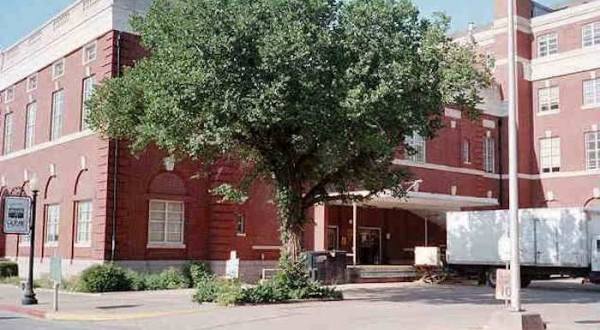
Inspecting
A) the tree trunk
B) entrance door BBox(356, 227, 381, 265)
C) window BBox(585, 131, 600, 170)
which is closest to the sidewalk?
the tree trunk

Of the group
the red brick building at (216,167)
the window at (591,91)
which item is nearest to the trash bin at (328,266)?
the red brick building at (216,167)

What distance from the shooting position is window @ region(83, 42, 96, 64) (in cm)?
3182

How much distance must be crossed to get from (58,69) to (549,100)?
2958 cm

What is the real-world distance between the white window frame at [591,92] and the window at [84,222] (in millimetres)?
29884

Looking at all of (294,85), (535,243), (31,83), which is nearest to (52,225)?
(31,83)

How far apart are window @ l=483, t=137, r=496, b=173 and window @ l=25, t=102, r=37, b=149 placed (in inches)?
1019

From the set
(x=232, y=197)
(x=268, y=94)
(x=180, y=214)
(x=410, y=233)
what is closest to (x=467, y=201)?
(x=410, y=233)

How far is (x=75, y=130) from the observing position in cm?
3284

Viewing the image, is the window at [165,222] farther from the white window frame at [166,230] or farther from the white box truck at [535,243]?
the white box truck at [535,243]

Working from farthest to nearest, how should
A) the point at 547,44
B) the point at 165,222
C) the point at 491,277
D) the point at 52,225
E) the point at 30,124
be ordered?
the point at 547,44 → the point at 30,124 → the point at 52,225 → the point at 491,277 → the point at 165,222

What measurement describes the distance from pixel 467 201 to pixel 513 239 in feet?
75.7

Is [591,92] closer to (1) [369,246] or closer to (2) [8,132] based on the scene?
(1) [369,246]

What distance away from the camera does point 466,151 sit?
147 ft

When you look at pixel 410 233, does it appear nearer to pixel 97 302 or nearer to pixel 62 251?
pixel 62 251
